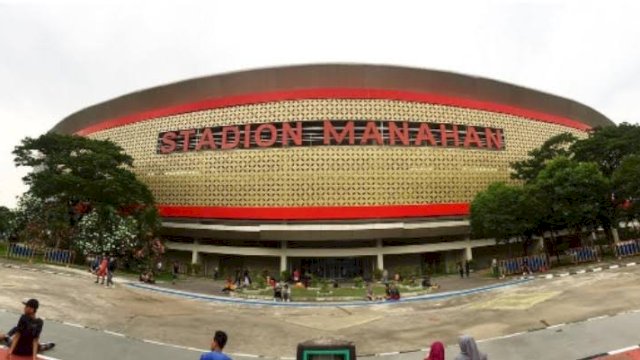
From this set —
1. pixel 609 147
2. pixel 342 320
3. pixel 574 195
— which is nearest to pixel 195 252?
pixel 342 320

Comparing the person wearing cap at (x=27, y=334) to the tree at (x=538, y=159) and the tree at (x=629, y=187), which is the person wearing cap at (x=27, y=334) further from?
the tree at (x=538, y=159)

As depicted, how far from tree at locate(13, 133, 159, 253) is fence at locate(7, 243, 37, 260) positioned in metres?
1.96

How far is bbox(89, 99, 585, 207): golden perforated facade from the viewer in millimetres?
38781

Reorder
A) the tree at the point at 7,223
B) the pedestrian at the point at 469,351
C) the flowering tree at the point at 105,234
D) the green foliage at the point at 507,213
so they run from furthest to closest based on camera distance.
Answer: the tree at the point at 7,223
the green foliage at the point at 507,213
the flowering tree at the point at 105,234
the pedestrian at the point at 469,351

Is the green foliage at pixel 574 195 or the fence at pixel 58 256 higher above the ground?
the green foliage at pixel 574 195

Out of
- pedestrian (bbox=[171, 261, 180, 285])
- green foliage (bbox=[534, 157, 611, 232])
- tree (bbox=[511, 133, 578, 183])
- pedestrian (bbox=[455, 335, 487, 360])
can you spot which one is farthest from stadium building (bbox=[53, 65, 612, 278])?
pedestrian (bbox=[455, 335, 487, 360])

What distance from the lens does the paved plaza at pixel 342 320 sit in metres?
12.3

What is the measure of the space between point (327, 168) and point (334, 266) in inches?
348

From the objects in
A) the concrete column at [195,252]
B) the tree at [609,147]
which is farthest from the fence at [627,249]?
the concrete column at [195,252]

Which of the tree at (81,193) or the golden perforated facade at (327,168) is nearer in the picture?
the tree at (81,193)

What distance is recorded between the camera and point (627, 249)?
102ft

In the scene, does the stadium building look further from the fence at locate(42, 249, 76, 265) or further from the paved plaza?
the paved plaza

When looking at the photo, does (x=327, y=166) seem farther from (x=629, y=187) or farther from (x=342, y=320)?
(x=629, y=187)

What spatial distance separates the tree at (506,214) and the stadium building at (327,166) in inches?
184
